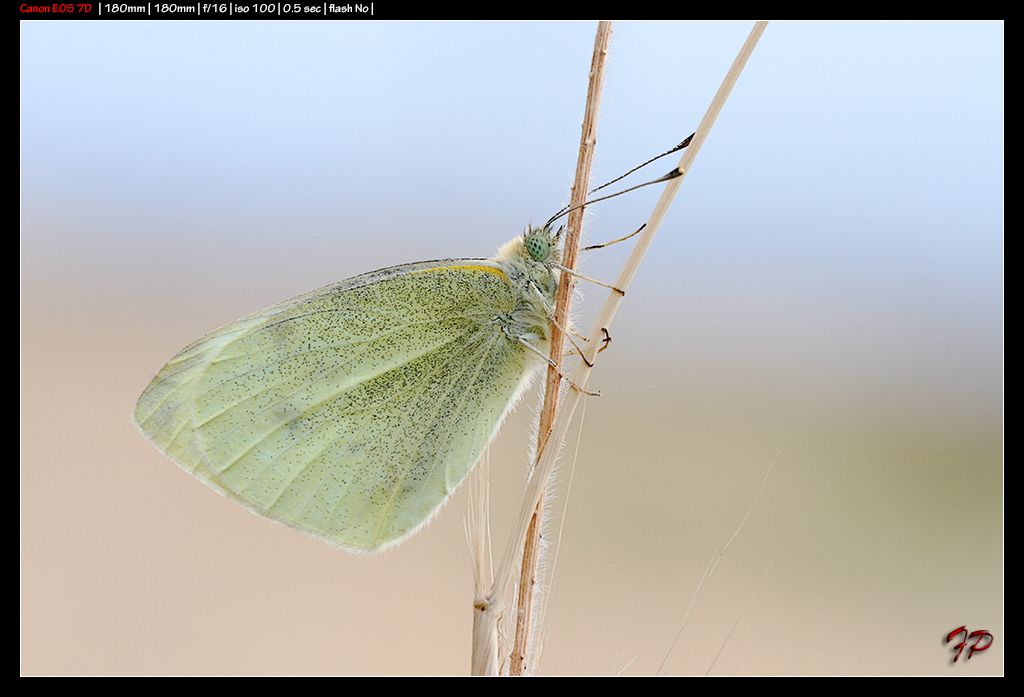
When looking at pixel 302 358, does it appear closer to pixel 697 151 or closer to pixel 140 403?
pixel 140 403

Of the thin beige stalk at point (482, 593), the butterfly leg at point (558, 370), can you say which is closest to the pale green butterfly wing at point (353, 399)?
the butterfly leg at point (558, 370)

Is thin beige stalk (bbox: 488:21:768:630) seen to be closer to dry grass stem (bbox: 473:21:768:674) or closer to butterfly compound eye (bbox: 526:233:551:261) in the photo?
dry grass stem (bbox: 473:21:768:674)

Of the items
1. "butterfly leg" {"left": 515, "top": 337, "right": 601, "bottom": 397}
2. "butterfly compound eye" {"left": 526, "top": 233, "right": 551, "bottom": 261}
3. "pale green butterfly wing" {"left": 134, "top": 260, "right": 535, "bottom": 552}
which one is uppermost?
"butterfly compound eye" {"left": 526, "top": 233, "right": 551, "bottom": 261}

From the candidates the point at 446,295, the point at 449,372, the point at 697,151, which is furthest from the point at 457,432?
the point at 697,151

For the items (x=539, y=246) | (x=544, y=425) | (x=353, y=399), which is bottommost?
(x=353, y=399)

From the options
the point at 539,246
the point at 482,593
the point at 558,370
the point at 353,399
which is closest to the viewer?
the point at 482,593

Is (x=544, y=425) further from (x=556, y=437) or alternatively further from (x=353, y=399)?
(x=353, y=399)

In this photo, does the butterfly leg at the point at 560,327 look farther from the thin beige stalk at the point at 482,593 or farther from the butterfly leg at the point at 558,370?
the thin beige stalk at the point at 482,593

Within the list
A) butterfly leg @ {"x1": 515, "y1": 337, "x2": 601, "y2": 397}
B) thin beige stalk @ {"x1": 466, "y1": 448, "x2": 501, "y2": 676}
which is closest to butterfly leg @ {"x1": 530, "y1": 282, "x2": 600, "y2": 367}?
butterfly leg @ {"x1": 515, "y1": 337, "x2": 601, "y2": 397}

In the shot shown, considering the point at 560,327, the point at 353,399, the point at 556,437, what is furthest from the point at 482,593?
the point at 353,399
